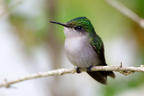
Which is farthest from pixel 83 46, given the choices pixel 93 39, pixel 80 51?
pixel 93 39

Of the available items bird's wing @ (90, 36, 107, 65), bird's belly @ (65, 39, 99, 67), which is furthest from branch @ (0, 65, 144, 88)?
bird's wing @ (90, 36, 107, 65)

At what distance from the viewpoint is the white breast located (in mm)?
4617

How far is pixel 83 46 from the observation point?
468 centimetres

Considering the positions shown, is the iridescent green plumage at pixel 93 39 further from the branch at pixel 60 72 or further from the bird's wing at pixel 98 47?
the branch at pixel 60 72

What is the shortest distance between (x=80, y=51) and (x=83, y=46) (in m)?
0.08

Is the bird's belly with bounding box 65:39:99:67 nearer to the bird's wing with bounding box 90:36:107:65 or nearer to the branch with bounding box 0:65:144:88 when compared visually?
the bird's wing with bounding box 90:36:107:65

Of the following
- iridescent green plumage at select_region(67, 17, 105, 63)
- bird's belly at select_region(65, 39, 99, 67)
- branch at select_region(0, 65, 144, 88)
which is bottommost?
branch at select_region(0, 65, 144, 88)

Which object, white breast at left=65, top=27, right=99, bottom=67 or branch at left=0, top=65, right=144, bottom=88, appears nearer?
branch at left=0, top=65, right=144, bottom=88

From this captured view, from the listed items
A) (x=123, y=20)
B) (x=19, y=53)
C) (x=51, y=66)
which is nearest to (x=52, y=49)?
(x=51, y=66)

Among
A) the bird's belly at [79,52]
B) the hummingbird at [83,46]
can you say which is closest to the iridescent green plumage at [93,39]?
the hummingbird at [83,46]

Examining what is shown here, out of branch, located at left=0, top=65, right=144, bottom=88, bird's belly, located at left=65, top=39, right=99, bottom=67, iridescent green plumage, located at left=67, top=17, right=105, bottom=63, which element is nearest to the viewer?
branch, located at left=0, top=65, right=144, bottom=88

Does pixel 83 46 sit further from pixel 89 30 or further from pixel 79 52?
pixel 89 30

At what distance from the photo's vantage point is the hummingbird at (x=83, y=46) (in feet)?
15.2

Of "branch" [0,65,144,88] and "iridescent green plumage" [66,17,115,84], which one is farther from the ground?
"iridescent green plumage" [66,17,115,84]
